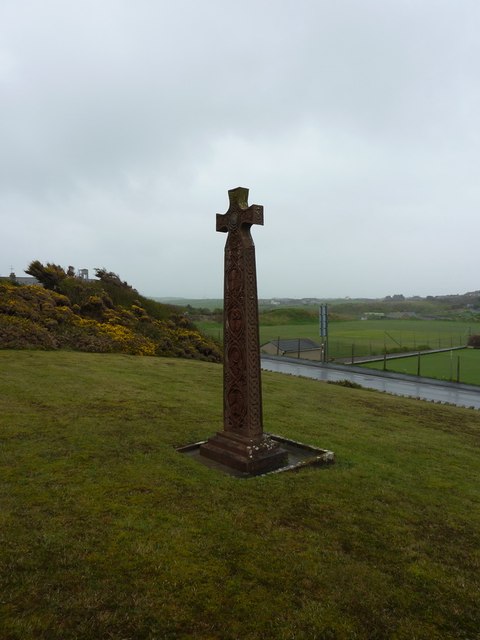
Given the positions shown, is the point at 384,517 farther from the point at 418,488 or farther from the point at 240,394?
the point at 240,394

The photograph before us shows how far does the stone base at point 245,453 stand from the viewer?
684 cm

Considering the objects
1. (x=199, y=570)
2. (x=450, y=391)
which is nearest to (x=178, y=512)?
(x=199, y=570)

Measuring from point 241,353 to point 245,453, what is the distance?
1.67 m

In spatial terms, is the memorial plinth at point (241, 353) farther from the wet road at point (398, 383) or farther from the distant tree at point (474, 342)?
the distant tree at point (474, 342)

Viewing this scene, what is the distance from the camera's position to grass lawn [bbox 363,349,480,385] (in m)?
29.0

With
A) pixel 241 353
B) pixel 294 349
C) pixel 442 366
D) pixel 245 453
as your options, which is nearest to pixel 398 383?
pixel 442 366

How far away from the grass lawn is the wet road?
1872mm

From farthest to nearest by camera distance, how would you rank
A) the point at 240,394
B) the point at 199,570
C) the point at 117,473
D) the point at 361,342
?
the point at 361,342, the point at 240,394, the point at 117,473, the point at 199,570

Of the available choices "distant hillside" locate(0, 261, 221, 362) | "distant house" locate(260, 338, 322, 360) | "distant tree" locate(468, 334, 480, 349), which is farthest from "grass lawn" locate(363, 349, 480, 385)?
"distant hillside" locate(0, 261, 221, 362)

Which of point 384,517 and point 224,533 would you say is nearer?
point 224,533

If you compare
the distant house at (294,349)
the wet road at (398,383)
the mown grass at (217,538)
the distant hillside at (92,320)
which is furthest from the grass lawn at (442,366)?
Answer: the mown grass at (217,538)

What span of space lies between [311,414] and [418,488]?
16.7ft

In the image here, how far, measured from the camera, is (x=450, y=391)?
2388 cm

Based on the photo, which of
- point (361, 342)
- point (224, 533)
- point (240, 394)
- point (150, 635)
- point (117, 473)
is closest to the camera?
point (150, 635)
